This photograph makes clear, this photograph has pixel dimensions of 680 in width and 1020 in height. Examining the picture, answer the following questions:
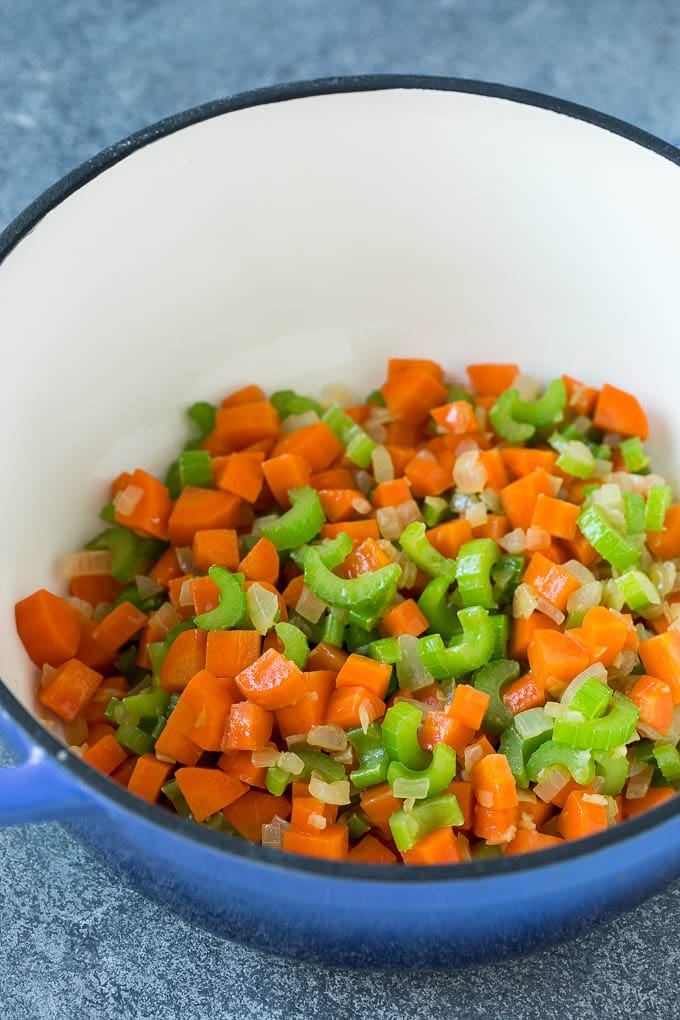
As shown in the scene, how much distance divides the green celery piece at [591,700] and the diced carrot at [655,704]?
0.20ft

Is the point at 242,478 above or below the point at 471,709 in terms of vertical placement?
above

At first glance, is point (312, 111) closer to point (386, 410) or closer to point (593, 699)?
point (386, 410)

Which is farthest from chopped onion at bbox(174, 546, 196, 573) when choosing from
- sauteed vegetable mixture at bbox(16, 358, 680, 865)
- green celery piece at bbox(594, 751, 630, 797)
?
green celery piece at bbox(594, 751, 630, 797)

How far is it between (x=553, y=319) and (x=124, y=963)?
1118 millimetres

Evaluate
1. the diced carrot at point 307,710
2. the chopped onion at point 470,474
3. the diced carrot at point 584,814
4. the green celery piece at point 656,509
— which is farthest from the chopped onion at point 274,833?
the green celery piece at point 656,509

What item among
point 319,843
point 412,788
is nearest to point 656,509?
point 412,788

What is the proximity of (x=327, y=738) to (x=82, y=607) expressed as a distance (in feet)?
1.40

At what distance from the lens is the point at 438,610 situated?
1.61m

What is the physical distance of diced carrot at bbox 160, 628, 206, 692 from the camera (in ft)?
5.07

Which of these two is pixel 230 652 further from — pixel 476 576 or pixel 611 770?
pixel 611 770

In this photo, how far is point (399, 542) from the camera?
1.69m

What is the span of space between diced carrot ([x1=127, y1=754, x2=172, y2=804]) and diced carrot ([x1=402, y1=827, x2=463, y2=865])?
1.05ft

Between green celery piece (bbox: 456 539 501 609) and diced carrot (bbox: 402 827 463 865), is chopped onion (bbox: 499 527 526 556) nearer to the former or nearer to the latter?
green celery piece (bbox: 456 539 501 609)

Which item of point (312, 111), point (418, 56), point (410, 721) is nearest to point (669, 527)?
point (410, 721)
